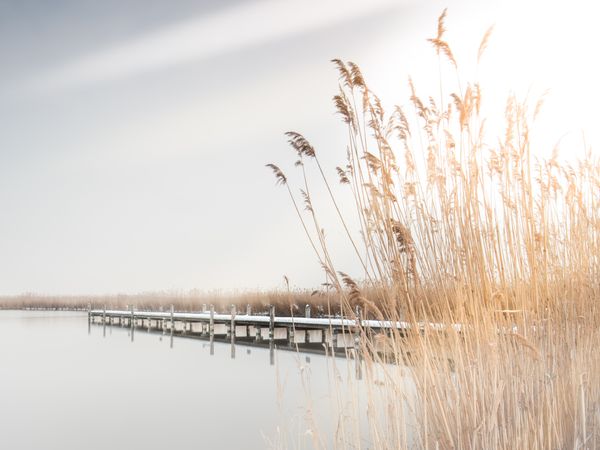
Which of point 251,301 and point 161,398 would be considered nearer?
point 161,398

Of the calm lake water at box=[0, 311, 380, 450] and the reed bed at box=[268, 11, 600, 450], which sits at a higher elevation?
the reed bed at box=[268, 11, 600, 450]

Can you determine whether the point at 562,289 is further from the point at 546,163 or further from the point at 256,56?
the point at 256,56

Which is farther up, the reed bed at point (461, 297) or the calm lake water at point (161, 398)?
the reed bed at point (461, 297)

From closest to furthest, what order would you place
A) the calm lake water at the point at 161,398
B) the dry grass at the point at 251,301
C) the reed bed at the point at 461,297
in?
the reed bed at the point at 461,297 < the calm lake water at the point at 161,398 < the dry grass at the point at 251,301

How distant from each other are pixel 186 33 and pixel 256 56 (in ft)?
13.3

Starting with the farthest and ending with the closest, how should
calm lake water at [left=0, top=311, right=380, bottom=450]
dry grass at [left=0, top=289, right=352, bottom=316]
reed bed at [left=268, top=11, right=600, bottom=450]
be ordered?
dry grass at [left=0, top=289, right=352, bottom=316] → calm lake water at [left=0, top=311, right=380, bottom=450] → reed bed at [left=268, top=11, right=600, bottom=450]

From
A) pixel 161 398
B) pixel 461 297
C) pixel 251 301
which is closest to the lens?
pixel 461 297

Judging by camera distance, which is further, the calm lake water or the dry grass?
the dry grass

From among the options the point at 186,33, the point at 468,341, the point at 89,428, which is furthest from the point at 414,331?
the point at 89,428

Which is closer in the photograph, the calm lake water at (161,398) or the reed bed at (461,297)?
the reed bed at (461,297)

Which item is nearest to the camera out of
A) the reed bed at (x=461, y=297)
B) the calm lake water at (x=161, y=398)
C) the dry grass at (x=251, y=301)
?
the reed bed at (x=461, y=297)

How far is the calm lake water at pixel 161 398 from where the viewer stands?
6336 millimetres

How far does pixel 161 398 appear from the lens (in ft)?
28.9

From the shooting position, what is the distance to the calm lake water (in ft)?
20.8
